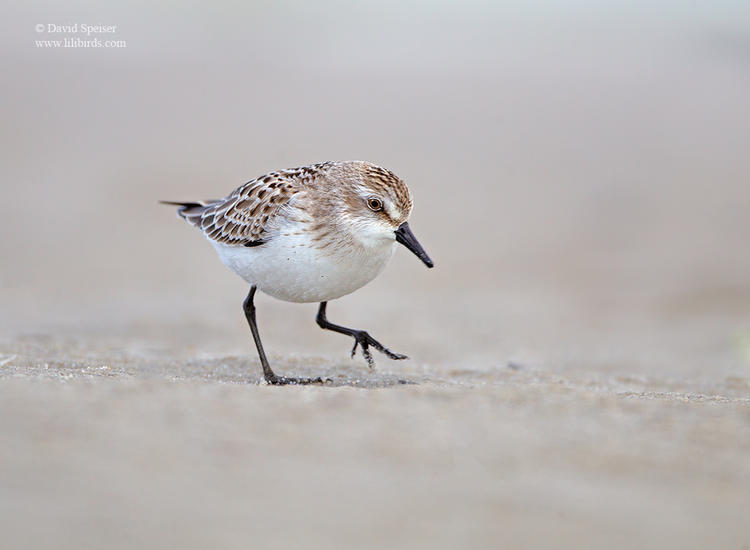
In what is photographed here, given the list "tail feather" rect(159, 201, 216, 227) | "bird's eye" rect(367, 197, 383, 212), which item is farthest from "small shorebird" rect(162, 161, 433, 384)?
"tail feather" rect(159, 201, 216, 227)

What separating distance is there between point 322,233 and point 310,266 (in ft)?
0.76

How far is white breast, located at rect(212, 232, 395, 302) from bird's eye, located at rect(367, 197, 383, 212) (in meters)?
0.24

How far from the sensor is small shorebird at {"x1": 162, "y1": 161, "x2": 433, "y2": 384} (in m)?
5.79

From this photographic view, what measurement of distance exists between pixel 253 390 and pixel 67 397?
1.02m

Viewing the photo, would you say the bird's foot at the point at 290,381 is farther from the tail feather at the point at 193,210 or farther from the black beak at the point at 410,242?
the tail feather at the point at 193,210

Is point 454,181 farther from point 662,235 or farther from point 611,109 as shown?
point 611,109

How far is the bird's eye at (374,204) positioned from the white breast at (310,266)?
0.77 ft

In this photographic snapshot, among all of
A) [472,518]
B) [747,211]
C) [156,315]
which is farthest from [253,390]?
[747,211]

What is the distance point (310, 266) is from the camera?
19.0 feet

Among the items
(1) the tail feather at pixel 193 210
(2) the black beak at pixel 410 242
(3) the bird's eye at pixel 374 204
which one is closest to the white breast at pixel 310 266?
(2) the black beak at pixel 410 242

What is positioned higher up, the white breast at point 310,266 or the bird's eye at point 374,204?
the bird's eye at point 374,204

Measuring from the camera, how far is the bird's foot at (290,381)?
6.02 meters

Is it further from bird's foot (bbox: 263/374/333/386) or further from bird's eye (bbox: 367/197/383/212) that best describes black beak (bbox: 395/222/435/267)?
bird's foot (bbox: 263/374/333/386)

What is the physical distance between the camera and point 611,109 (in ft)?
61.9
